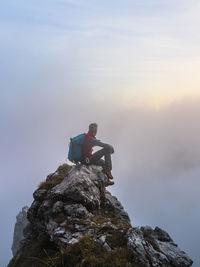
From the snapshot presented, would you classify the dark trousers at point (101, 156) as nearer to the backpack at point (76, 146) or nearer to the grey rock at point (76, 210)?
the backpack at point (76, 146)

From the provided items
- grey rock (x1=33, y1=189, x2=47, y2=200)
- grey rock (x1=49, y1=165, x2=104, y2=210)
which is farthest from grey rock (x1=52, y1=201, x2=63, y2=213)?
grey rock (x1=33, y1=189, x2=47, y2=200)

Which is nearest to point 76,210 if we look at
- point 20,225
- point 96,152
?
point 96,152

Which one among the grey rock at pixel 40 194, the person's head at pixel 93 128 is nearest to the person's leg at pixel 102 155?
the person's head at pixel 93 128

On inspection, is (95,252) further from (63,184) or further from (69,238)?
(63,184)

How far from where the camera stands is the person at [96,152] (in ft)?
62.5

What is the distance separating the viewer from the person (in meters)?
19.0

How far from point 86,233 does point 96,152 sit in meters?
8.22

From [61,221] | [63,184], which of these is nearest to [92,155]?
[63,184]

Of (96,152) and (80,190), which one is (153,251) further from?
(96,152)

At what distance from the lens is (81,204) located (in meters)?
16.0

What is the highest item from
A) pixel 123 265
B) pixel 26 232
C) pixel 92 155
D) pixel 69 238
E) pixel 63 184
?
pixel 92 155

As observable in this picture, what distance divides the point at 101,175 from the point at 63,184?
3.24 meters

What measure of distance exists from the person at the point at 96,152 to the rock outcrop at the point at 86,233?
1.71 feet

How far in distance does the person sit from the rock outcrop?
1.71ft
